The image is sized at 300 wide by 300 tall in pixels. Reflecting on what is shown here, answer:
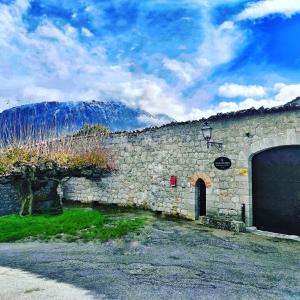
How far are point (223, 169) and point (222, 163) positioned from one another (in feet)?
0.64

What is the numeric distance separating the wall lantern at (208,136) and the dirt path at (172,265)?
115 inches

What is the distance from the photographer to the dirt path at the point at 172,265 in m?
5.00

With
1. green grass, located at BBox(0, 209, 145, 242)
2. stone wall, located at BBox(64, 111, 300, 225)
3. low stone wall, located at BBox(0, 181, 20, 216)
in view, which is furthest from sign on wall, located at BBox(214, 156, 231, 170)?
low stone wall, located at BBox(0, 181, 20, 216)

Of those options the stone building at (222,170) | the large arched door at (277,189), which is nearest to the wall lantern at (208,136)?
the stone building at (222,170)

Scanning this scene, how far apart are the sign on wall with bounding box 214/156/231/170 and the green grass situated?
307 centimetres

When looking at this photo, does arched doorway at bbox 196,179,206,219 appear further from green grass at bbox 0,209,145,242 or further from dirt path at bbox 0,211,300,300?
dirt path at bbox 0,211,300,300

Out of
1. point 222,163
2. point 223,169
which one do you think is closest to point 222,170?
point 223,169

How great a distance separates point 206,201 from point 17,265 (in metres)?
6.45

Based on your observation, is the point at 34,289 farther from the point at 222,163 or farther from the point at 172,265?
the point at 222,163

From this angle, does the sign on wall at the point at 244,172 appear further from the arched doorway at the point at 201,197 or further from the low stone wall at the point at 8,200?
the low stone wall at the point at 8,200

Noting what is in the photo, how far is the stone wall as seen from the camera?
982 cm

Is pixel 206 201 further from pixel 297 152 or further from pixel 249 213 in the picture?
pixel 297 152

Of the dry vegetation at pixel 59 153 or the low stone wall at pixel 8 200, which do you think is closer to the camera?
the dry vegetation at pixel 59 153

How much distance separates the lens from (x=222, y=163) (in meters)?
10.7
